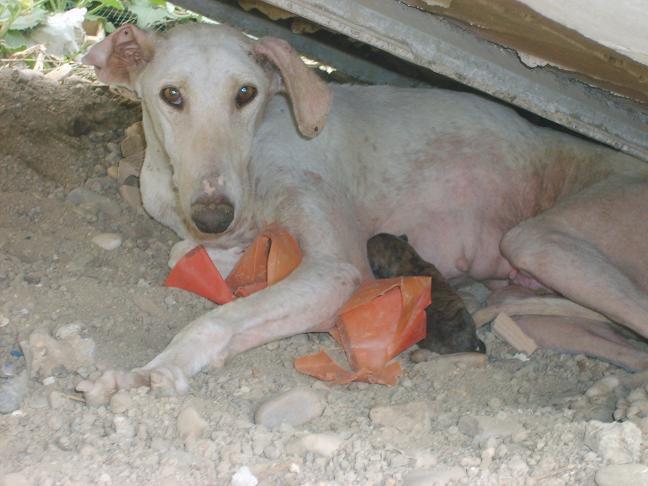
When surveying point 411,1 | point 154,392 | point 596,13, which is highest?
point 596,13

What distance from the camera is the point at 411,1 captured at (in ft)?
13.9

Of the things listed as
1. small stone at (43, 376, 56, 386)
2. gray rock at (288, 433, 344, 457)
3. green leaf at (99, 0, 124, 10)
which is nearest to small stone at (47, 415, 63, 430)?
small stone at (43, 376, 56, 386)

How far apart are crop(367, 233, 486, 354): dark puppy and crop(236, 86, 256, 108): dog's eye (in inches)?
43.0

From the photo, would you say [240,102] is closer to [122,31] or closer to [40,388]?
[122,31]

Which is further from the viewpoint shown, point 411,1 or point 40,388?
point 411,1

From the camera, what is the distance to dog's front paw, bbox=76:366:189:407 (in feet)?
12.5

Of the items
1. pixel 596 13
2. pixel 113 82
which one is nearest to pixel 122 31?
pixel 113 82

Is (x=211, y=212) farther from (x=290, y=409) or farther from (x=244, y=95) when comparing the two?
(x=290, y=409)

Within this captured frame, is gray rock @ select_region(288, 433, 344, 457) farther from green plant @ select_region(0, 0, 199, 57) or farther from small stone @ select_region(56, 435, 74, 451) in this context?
green plant @ select_region(0, 0, 199, 57)

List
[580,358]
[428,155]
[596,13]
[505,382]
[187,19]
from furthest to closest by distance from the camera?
[187,19], [428,155], [580,358], [505,382], [596,13]

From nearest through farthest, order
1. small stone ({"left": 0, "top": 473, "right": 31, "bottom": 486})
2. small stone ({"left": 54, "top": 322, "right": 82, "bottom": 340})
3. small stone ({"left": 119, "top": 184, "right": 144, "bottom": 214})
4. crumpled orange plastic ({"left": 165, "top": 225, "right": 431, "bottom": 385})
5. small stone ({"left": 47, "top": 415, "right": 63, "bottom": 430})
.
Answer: small stone ({"left": 0, "top": 473, "right": 31, "bottom": 486})
small stone ({"left": 47, "top": 415, "right": 63, "bottom": 430})
small stone ({"left": 54, "top": 322, "right": 82, "bottom": 340})
crumpled orange plastic ({"left": 165, "top": 225, "right": 431, "bottom": 385})
small stone ({"left": 119, "top": 184, "right": 144, "bottom": 214})

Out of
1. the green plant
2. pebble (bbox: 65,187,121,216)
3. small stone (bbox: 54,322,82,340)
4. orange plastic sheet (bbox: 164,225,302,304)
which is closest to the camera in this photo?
small stone (bbox: 54,322,82,340)

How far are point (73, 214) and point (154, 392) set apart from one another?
2.13 m

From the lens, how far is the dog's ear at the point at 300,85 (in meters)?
4.77
